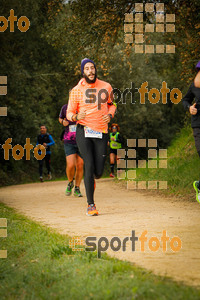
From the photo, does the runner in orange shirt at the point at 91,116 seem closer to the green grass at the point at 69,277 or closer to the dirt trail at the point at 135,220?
the dirt trail at the point at 135,220

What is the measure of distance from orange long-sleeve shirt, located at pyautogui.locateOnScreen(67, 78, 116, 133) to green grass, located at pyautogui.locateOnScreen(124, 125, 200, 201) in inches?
118

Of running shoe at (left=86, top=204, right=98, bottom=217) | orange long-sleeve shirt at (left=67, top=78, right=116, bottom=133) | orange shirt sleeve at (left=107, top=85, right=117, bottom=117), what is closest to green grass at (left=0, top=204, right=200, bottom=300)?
running shoe at (left=86, top=204, right=98, bottom=217)

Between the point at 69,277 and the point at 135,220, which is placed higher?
the point at 69,277

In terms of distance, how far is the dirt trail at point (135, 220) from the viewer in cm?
468

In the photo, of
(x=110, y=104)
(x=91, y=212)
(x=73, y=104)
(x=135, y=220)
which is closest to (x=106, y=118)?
(x=110, y=104)

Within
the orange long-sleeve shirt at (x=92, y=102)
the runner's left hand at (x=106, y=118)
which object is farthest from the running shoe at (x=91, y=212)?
the runner's left hand at (x=106, y=118)

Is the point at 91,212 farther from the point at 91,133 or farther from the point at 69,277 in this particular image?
the point at 69,277

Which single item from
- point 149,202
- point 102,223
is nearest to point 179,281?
point 102,223

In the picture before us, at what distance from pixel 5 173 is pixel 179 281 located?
2094 cm

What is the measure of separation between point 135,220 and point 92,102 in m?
2.01

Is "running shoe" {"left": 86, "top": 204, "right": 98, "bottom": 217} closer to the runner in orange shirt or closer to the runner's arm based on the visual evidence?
the runner in orange shirt

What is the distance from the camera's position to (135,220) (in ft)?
24.1

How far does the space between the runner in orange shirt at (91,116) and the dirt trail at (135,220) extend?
70 cm

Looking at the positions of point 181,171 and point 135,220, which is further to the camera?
point 181,171
